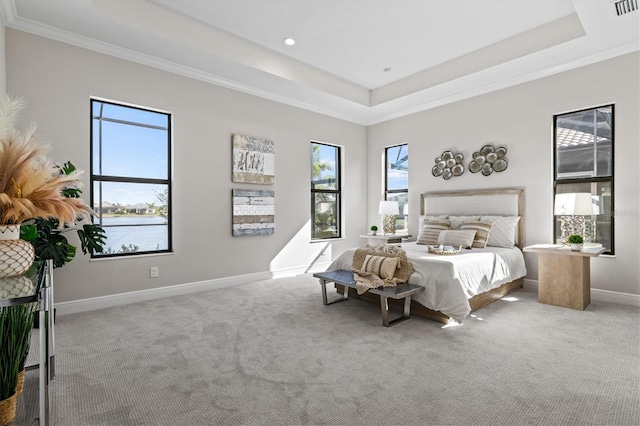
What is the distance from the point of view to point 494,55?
438cm

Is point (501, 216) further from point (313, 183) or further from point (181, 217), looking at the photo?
point (181, 217)

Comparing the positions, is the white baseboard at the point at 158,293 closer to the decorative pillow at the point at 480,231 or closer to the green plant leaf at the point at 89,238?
the green plant leaf at the point at 89,238

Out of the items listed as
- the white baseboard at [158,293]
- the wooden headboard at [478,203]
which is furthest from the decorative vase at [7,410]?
the wooden headboard at [478,203]

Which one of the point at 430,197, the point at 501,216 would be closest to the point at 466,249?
the point at 501,216

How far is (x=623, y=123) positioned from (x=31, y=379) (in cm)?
591

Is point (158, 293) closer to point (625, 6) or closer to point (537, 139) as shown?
point (537, 139)

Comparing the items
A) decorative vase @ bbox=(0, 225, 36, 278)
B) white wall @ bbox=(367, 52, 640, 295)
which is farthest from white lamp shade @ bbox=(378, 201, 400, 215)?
decorative vase @ bbox=(0, 225, 36, 278)

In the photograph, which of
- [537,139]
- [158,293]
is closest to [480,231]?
[537,139]

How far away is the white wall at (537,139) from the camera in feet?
12.6

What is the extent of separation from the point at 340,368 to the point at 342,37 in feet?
12.1

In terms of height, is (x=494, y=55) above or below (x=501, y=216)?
above

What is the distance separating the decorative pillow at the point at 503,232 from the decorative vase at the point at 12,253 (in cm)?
478

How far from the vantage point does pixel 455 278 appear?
124 inches

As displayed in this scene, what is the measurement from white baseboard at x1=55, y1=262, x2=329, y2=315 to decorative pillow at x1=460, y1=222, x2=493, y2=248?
2746 millimetres
